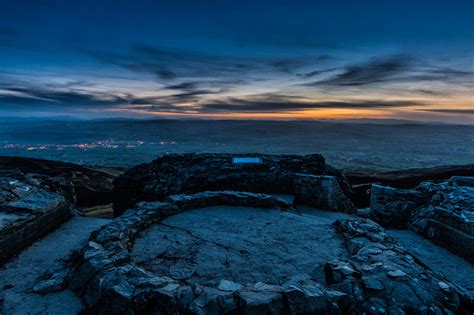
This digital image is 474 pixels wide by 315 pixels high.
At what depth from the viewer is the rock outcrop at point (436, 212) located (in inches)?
257

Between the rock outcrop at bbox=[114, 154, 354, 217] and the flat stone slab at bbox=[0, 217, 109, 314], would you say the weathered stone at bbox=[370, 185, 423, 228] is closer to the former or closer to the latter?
the rock outcrop at bbox=[114, 154, 354, 217]

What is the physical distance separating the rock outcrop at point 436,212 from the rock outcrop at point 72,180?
12614mm

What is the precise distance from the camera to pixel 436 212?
768cm

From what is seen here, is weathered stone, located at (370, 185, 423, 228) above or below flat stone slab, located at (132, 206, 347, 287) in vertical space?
below

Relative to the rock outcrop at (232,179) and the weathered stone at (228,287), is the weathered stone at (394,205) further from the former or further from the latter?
the weathered stone at (228,287)

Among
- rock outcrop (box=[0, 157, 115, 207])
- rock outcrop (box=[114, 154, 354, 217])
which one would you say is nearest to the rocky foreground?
rock outcrop (box=[114, 154, 354, 217])

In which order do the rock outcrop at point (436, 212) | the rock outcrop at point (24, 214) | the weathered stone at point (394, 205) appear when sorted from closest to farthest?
the rock outcrop at point (24, 214)
the rock outcrop at point (436, 212)
the weathered stone at point (394, 205)

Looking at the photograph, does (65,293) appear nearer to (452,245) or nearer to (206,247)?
(206,247)

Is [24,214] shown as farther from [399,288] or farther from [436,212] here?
[436,212]

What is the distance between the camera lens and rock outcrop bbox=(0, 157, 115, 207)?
440 inches

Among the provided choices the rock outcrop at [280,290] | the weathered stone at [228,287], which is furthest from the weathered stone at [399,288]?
the weathered stone at [228,287]

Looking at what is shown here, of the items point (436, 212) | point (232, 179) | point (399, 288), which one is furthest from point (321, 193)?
point (399, 288)

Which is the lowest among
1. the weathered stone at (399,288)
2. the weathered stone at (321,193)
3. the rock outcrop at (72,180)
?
the rock outcrop at (72,180)

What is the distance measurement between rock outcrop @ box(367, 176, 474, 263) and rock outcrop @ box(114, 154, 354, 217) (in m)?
1.62
